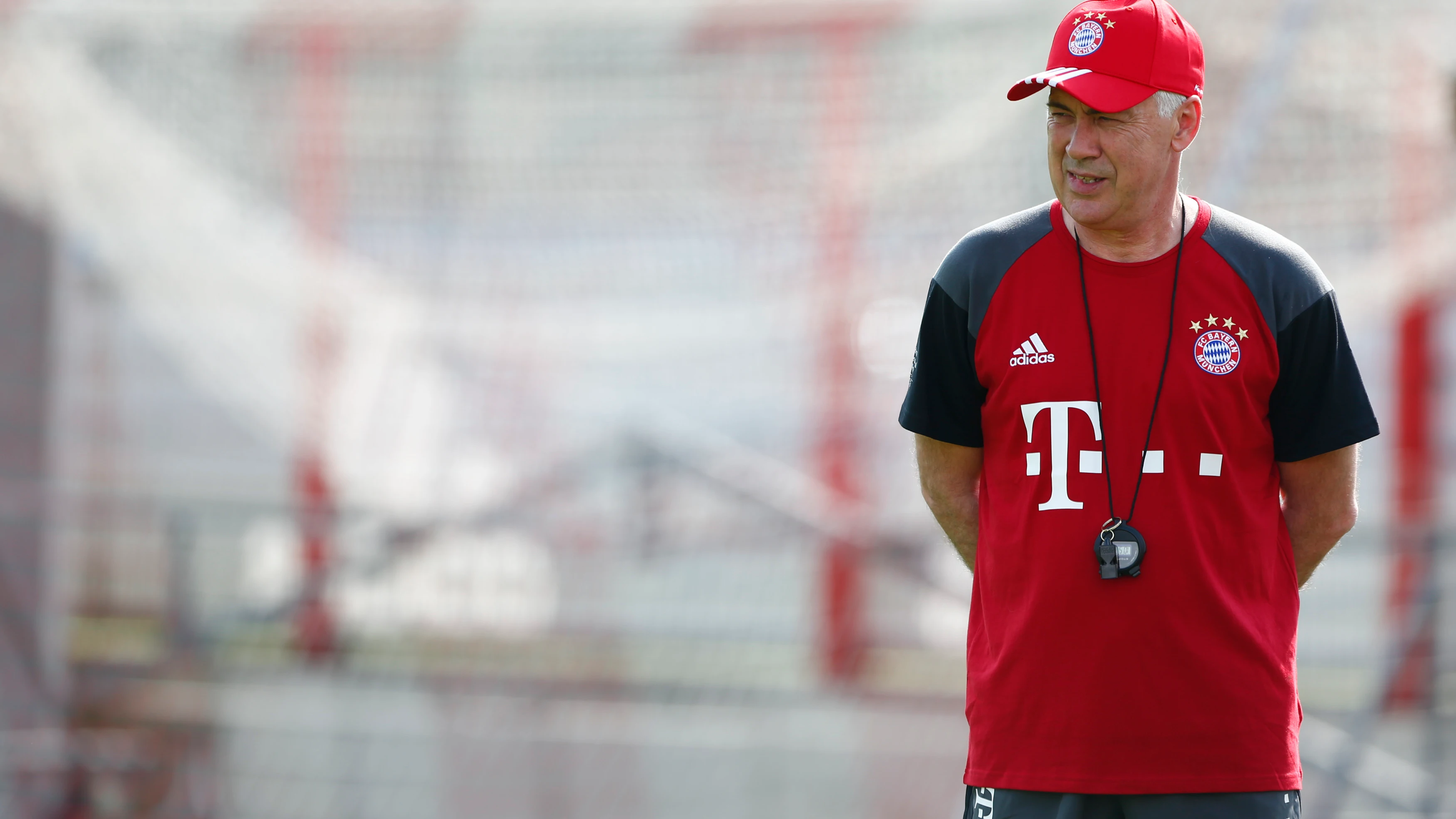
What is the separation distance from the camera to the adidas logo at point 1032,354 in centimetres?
138

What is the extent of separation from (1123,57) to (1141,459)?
1.18ft

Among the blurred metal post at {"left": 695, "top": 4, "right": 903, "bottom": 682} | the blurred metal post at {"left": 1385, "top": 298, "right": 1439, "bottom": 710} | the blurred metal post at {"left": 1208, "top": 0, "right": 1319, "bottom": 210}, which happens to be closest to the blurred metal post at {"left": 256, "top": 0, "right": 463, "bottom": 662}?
the blurred metal post at {"left": 695, "top": 4, "right": 903, "bottom": 682}

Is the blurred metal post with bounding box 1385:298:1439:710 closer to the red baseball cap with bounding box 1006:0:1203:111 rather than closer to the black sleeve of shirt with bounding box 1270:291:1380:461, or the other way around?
the black sleeve of shirt with bounding box 1270:291:1380:461

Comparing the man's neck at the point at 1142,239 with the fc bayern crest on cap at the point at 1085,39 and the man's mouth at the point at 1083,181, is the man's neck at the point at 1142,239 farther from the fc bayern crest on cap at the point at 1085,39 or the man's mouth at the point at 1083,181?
the fc bayern crest on cap at the point at 1085,39

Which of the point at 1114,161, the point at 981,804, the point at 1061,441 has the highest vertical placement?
the point at 1114,161

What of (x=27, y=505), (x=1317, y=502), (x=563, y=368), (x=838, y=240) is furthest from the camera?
(x=838, y=240)

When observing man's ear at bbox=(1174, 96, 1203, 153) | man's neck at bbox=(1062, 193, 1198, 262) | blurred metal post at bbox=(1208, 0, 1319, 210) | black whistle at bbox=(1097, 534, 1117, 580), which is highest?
blurred metal post at bbox=(1208, 0, 1319, 210)

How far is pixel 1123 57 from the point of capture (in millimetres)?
1343

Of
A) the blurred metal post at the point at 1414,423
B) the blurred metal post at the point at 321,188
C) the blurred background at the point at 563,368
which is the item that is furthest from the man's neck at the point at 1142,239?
the blurred metal post at the point at 1414,423

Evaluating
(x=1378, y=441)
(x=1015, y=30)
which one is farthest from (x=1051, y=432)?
(x=1378, y=441)

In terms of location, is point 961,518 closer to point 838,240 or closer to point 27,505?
point 27,505

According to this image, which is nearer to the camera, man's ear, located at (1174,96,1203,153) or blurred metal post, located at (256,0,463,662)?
man's ear, located at (1174,96,1203,153)

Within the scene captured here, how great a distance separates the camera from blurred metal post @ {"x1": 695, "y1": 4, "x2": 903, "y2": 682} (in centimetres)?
579

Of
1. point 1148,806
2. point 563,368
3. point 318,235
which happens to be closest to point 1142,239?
point 1148,806
